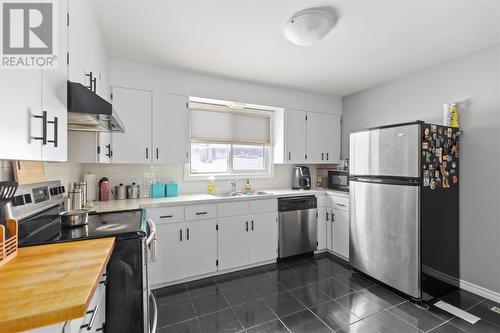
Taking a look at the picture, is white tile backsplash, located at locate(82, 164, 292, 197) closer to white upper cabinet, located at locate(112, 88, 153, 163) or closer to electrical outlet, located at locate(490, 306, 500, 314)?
white upper cabinet, located at locate(112, 88, 153, 163)

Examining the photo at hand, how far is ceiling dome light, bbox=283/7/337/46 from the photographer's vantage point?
1721mm

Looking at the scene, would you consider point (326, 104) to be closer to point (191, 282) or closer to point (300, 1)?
point (300, 1)

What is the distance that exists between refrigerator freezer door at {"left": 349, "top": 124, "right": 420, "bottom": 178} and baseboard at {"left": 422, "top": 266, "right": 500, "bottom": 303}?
3.16 feet

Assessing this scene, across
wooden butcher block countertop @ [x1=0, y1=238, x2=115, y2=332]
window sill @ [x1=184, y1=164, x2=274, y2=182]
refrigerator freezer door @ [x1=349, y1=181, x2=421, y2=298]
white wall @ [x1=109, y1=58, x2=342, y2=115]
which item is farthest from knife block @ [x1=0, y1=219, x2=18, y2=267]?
refrigerator freezer door @ [x1=349, y1=181, x2=421, y2=298]

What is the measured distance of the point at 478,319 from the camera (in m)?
1.93

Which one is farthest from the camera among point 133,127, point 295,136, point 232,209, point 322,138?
point 322,138

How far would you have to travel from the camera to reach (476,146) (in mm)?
2336

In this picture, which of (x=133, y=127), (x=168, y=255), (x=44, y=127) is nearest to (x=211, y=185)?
(x=168, y=255)

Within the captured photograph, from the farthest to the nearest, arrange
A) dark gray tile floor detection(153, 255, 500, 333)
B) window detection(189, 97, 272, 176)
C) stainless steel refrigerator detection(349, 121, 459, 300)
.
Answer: window detection(189, 97, 272, 176), stainless steel refrigerator detection(349, 121, 459, 300), dark gray tile floor detection(153, 255, 500, 333)

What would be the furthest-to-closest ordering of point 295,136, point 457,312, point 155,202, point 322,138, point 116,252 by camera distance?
point 322,138 → point 295,136 → point 155,202 → point 457,312 → point 116,252

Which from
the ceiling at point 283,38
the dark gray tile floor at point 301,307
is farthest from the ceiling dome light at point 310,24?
the dark gray tile floor at point 301,307

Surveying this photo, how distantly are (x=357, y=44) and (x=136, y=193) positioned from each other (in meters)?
2.88
